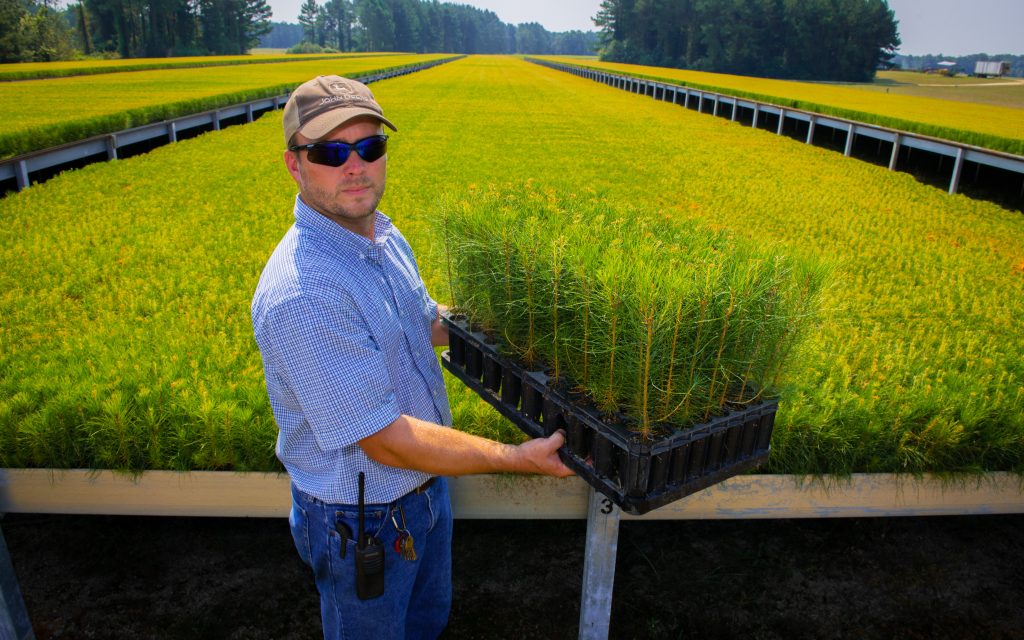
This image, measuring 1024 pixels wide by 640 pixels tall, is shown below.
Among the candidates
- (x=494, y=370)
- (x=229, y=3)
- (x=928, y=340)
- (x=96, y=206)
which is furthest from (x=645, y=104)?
(x=229, y=3)

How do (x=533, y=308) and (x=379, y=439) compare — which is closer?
(x=379, y=439)

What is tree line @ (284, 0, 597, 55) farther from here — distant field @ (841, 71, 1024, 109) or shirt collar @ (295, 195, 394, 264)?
shirt collar @ (295, 195, 394, 264)

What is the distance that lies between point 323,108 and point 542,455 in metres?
1.32

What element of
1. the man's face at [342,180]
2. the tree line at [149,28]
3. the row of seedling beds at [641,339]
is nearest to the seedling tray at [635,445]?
the row of seedling beds at [641,339]

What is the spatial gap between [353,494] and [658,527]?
8.16 ft

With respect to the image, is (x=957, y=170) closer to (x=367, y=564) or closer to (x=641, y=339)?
(x=641, y=339)

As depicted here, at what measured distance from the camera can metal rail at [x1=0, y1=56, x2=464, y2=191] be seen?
399 inches

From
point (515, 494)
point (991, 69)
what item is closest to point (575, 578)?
point (515, 494)

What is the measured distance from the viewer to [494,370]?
3016mm

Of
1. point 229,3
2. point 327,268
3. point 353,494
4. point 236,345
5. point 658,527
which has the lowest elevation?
point 658,527

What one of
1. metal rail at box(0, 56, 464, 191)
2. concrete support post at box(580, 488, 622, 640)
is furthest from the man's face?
metal rail at box(0, 56, 464, 191)

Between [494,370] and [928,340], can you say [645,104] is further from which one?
[494,370]

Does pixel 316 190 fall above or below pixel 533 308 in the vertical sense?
above

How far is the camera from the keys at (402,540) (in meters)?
2.45
